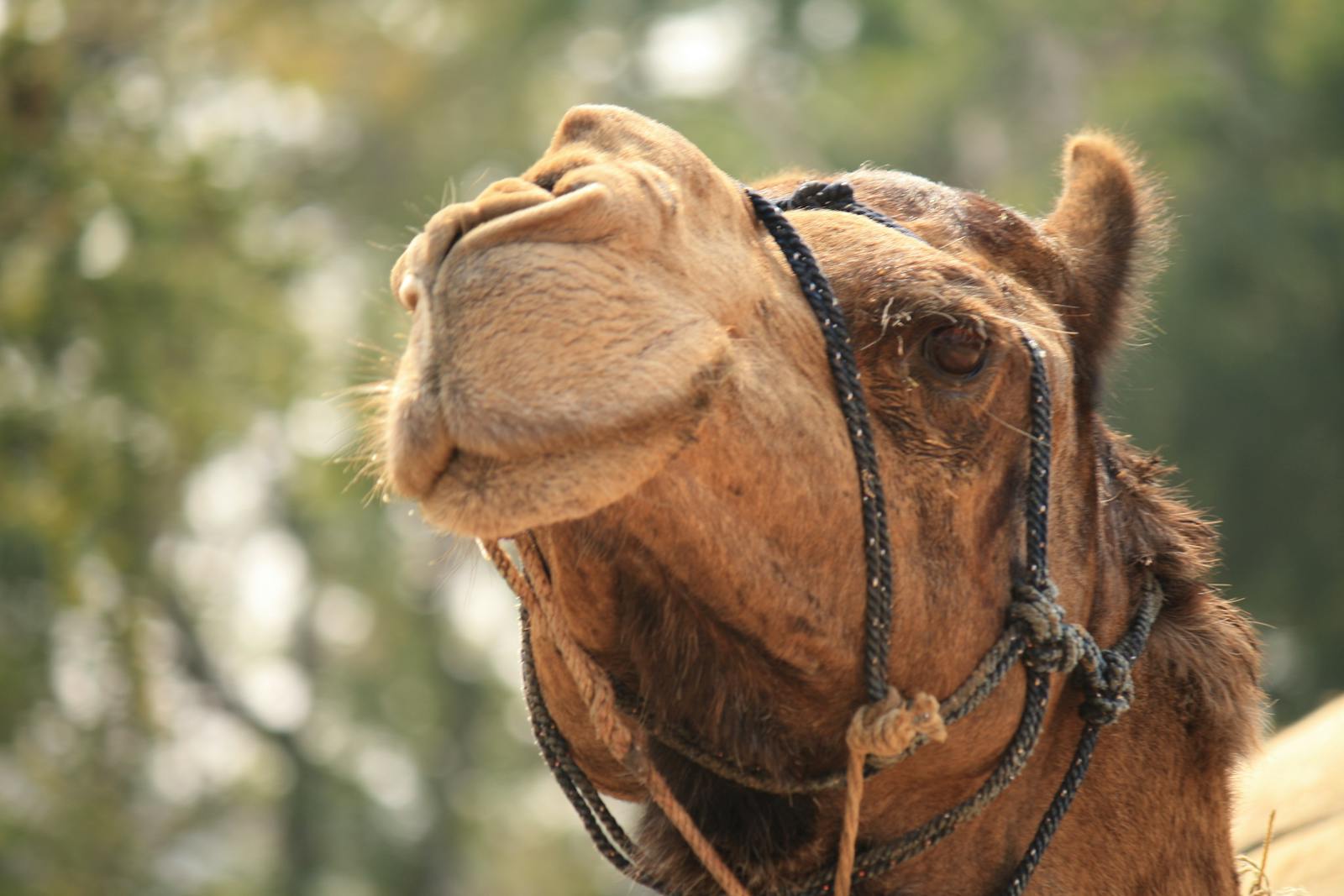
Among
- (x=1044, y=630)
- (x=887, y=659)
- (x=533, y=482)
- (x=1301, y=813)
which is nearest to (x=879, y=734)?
(x=887, y=659)

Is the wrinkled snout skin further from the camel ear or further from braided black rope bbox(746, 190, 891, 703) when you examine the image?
the camel ear

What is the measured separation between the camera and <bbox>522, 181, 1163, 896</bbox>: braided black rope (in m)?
2.91

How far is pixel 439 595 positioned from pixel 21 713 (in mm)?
12568

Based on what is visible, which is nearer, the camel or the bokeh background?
the camel

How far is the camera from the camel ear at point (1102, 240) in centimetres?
374

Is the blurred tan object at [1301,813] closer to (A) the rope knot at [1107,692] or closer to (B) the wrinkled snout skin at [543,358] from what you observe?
(A) the rope knot at [1107,692]

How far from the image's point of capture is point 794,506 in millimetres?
2791

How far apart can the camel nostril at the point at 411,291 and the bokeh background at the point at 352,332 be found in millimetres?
7727

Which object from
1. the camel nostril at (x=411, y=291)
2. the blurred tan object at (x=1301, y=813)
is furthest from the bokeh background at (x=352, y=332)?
the camel nostril at (x=411, y=291)

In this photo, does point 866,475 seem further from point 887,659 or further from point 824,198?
point 824,198

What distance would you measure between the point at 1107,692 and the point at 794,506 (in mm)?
895

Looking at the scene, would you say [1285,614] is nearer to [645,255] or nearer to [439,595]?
[439,595]

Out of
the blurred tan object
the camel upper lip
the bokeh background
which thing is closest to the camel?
the camel upper lip

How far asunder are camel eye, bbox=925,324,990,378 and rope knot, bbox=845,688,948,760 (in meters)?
0.58
